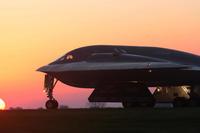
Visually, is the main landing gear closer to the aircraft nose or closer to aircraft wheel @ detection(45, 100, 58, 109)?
aircraft wheel @ detection(45, 100, 58, 109)

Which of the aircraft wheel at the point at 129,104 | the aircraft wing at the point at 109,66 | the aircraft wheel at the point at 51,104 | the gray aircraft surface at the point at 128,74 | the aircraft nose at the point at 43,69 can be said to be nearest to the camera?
the aircraft wing at the point at 109,66

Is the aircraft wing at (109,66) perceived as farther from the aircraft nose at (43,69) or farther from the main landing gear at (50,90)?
the main landing gear at (50,90)

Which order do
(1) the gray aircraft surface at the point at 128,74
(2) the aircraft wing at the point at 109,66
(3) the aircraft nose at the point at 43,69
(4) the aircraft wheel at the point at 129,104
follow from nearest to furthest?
(2) the aircraft wing at the point at 109,66 → (1) the gray aircraft surface at the point at 128,74 → (4) the aircraft wheel at the point at 129,104 → (3) the aircraft nose at the point at 43,69

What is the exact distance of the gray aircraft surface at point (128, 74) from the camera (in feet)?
164

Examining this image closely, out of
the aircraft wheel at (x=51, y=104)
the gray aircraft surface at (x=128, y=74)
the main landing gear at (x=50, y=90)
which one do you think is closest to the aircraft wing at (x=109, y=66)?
the gray aircraft surface at (x=128, y=74)

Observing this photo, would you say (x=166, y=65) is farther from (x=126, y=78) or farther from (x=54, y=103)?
(x=54, y=103)

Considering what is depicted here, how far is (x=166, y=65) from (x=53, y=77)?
973 centimetres

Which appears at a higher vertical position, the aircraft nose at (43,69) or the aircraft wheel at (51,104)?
the aircraft nose at (43,69)

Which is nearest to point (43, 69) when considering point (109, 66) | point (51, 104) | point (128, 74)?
point (51, 104)

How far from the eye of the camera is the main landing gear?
51.0m

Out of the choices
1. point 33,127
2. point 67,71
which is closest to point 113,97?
point 67,71

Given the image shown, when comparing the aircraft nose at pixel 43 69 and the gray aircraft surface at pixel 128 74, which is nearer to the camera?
the gray aircraft surface at pixel 128 74

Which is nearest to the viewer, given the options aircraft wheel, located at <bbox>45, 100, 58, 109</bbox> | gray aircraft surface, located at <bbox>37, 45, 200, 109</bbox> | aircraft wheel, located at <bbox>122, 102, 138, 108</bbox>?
gray aircraft surface, located at <bbox>37, 45, 200, 109</bbox>

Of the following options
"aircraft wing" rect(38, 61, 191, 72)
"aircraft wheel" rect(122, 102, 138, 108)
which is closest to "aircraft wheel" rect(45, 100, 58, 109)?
"aircraft wing" rect(38, 61, 191, 72)
